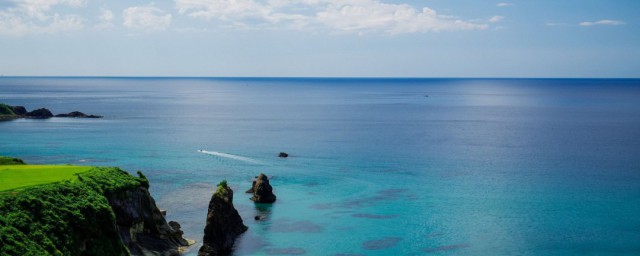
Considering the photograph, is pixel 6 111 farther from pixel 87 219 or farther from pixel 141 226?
pixel 87 219

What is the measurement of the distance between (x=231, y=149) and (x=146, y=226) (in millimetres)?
62782

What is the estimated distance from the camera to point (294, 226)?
60062 millimetres

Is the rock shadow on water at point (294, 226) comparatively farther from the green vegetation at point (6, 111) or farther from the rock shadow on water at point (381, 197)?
the green vegetation at point (6, 111)

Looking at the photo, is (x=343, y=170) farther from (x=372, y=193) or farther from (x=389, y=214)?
(x=389, y=214)

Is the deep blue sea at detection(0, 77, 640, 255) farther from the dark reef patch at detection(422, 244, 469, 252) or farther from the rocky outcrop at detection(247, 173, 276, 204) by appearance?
the rocky outcrop at detection(247, 173, 276, 204)

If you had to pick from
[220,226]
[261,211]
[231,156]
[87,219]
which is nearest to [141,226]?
[220,226]

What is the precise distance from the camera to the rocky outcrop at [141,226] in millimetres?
45750

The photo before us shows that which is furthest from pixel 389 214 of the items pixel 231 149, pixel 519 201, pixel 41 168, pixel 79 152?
pixel 79 152

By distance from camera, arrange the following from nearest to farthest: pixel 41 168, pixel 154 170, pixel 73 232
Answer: pixel 73 232
pixel 41 168
pixel 154 170

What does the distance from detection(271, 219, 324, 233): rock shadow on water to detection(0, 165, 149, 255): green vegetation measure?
1780 centimetres

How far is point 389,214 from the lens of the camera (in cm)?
6481

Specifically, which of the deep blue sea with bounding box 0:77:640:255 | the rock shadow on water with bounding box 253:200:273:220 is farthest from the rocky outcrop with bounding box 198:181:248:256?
the rock shadow on water with bounding box 253:200:273:220

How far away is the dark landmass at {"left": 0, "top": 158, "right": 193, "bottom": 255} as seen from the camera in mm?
36125

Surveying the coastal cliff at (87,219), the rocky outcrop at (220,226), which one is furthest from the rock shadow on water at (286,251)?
the coastal cliff at (87,219)
